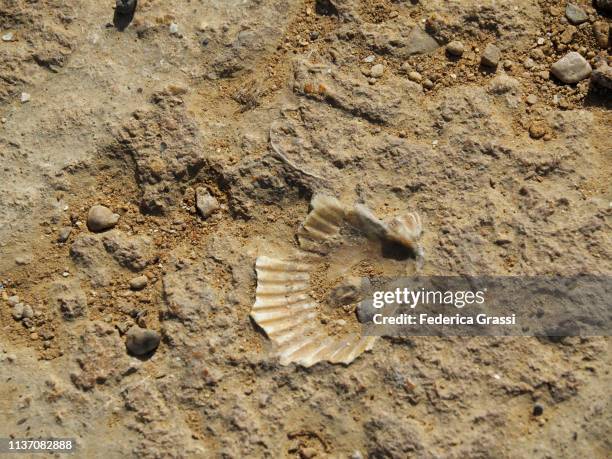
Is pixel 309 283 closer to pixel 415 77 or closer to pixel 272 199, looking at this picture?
pixel 272 199

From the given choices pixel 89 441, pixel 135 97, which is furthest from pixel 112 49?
pixel 89 441

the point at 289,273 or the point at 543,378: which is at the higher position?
the point at 543,378

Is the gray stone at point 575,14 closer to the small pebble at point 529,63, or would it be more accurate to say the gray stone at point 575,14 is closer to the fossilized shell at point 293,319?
the small pebble at point 529,63

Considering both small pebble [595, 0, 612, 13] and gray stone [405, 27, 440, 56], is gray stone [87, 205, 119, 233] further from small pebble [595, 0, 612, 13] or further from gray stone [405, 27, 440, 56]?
small pebble [595, 0, 612, 13]

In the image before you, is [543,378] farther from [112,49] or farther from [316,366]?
[112,49]

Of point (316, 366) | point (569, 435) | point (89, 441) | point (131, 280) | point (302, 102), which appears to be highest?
point (302, 102)

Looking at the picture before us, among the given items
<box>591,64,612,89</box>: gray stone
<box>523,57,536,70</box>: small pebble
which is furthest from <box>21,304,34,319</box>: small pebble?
<box>591,64,612,89</box>: gray stone

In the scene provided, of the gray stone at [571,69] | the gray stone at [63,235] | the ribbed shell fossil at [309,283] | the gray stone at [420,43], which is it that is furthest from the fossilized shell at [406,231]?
the gray stone at [63,235]

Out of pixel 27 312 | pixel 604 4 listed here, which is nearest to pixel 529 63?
pixel 604 4
